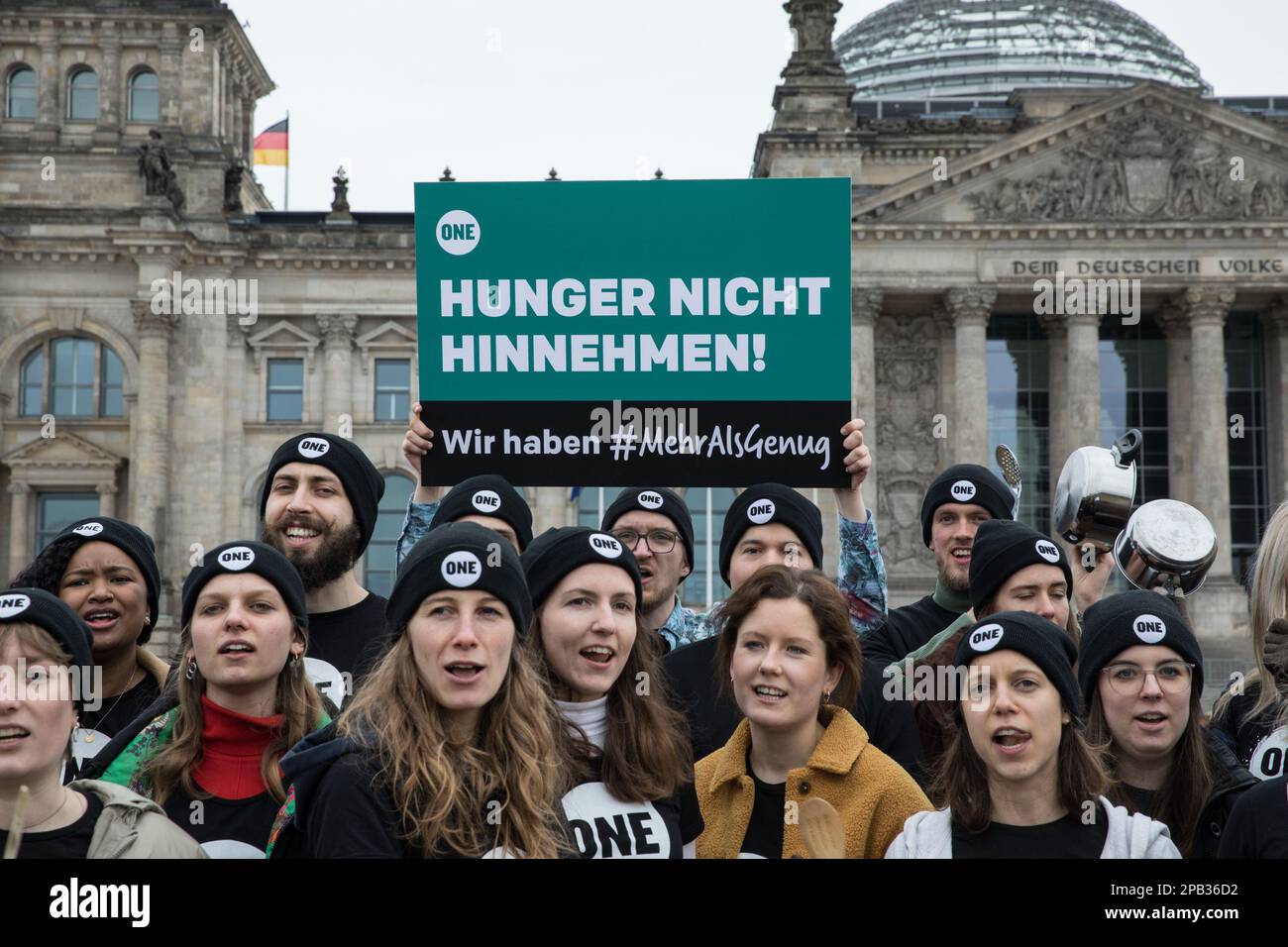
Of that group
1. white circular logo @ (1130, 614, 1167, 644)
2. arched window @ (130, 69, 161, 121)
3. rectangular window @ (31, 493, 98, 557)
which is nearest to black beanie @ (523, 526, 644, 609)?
white circular logo @ (1130, 614, 1167, 644)

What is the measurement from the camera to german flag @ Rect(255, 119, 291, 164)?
52.3 m

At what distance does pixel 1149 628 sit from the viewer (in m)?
6.38

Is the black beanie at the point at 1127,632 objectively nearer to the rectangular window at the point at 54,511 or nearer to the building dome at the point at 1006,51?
the rectangular window at the point at 54,511

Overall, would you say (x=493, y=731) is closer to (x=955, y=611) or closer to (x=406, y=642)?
(x=406, y=642)

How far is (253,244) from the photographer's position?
46.7m

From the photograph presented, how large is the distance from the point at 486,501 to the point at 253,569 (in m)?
1.94

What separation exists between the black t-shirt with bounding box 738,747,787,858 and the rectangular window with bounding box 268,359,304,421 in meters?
41.7

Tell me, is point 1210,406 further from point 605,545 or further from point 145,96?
point 605,545

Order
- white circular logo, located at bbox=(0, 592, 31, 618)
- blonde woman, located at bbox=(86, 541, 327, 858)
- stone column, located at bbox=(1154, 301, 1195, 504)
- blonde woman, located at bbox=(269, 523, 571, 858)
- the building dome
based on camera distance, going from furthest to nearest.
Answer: the building dome, stone column, located at bbox=(1154, 301, 1195, 504), blonde woman, located at bbox=(86, 541, 327, 858), white circular logo, located at bbox=(0, 592, 31, 618), blonde woman, located at bbox=(269, 523, 571, 858)

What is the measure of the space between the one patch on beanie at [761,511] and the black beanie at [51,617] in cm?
311

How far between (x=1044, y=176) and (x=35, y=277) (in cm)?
2870

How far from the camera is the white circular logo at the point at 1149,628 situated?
6.36 metres

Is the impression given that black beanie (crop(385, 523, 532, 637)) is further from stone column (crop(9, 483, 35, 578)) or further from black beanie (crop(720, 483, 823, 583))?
stone column (crop(9, 483, 35, 578))

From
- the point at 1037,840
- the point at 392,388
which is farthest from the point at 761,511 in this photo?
the point at 392,388
